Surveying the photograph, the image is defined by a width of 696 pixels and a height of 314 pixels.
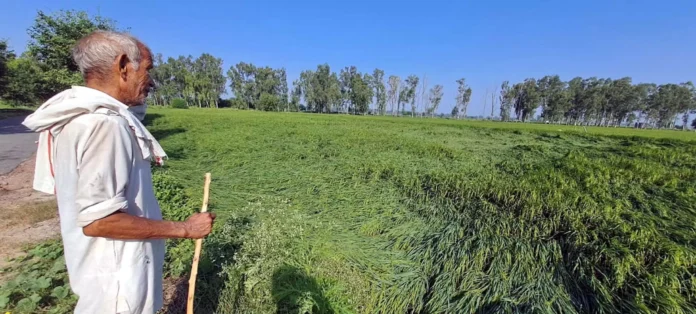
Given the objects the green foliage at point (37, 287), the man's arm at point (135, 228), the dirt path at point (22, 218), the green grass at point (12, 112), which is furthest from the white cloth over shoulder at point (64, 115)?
the green grass at point (12, 112)

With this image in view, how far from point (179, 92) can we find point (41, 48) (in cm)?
6040

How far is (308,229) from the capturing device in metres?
3.22

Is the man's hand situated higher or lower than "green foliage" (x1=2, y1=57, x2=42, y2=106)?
lower

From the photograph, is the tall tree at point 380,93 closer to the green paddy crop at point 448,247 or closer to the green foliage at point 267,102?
the green foliage at point 267,102

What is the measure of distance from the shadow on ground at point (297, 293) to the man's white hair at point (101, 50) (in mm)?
1864

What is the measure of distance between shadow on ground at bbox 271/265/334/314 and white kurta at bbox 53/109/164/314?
41.0 inches

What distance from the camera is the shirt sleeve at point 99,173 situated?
98cm

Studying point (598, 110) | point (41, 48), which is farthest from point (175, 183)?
point (598, 110)

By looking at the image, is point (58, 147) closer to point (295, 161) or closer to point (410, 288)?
point (410, 288)

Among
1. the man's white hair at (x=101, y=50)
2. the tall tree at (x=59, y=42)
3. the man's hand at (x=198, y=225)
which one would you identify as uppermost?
the tall tree at (x=59, y=42)

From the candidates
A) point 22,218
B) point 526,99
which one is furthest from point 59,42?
point 526,99

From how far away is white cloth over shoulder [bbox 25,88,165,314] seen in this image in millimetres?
986

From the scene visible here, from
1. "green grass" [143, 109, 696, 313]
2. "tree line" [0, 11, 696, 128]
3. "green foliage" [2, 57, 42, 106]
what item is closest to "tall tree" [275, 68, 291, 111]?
"tree line" [0, 11, 696, 128]

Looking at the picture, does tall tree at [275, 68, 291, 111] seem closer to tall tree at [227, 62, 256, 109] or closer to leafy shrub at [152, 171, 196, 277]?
tall tree at [227, 62, 256, 109]
